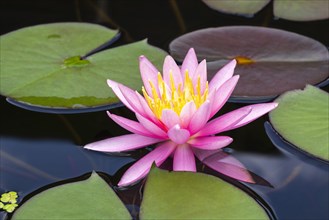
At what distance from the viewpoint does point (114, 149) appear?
157 cm

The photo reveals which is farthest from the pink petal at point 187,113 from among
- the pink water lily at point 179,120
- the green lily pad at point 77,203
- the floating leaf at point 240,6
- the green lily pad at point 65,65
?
the floating leaf at point 240,6

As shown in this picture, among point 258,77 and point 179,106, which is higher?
point 179,106

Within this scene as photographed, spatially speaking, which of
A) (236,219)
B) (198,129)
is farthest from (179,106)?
(236,219)

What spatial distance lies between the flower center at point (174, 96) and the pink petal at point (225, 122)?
6cm

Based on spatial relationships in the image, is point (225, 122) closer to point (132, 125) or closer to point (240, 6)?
point (132, 125)

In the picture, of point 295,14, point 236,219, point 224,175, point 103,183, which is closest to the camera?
point 236,219

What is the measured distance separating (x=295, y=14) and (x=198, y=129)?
1001mm

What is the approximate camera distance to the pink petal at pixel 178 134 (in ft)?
4.79

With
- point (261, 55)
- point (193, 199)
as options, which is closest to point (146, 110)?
point (193, 199)

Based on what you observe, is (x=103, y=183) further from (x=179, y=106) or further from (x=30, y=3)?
(x=30, y=3)

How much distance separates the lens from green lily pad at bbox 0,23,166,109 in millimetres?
1840

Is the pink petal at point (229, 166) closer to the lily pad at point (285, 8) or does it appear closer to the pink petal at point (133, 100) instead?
the pink petal at point (133, 100)

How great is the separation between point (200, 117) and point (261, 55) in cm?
66

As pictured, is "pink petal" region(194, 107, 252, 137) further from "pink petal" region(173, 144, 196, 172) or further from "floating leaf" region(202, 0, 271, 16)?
"floating leaf" region(202, 0, 271, 16)
